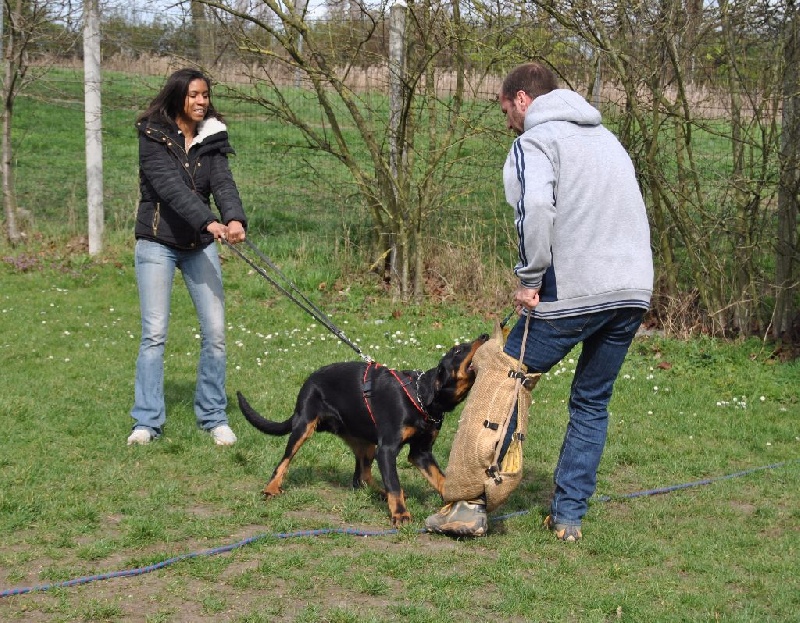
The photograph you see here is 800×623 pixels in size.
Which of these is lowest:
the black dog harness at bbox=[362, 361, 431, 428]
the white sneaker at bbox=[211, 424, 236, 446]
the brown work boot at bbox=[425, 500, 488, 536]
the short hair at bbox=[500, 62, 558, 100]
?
the white sneaker at bbox=[211, 424, 236, 446]

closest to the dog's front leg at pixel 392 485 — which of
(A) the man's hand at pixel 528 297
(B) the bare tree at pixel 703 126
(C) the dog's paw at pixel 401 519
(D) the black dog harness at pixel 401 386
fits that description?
(C) the dog's paw at pixel 401 519

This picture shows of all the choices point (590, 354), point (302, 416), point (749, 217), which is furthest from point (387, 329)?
point (590, 354)

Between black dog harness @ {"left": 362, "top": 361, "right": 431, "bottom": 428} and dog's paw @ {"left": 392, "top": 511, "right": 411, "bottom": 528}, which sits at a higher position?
black dog harness @ {"left": 362, "top": 361, "right": 431, "bottom": 428}

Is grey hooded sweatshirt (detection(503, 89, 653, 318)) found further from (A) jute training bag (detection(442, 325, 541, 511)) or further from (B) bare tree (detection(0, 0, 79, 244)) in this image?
(B) bare tree (detection(0, 0, 79, 244))

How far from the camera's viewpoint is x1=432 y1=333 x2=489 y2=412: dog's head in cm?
488

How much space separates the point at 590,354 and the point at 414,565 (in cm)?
132

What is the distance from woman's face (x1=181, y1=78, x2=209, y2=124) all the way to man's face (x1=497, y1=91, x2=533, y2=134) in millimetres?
2219

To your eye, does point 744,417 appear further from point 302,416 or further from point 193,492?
point 193,492

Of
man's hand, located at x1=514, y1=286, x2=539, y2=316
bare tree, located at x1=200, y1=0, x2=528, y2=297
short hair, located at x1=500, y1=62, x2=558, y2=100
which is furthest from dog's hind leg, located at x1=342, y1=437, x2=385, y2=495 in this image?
bare tree, located at x1=200, y1=0, x2=528, y2=297

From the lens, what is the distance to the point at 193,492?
5.41 metres

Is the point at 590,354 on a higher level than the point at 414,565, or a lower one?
higher

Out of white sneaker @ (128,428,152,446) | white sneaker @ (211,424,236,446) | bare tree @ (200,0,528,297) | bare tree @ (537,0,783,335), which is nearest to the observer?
white sneaker @ (128,428,152,446)

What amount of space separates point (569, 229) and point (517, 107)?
0.67 m

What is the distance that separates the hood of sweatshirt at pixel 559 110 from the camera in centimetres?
441
